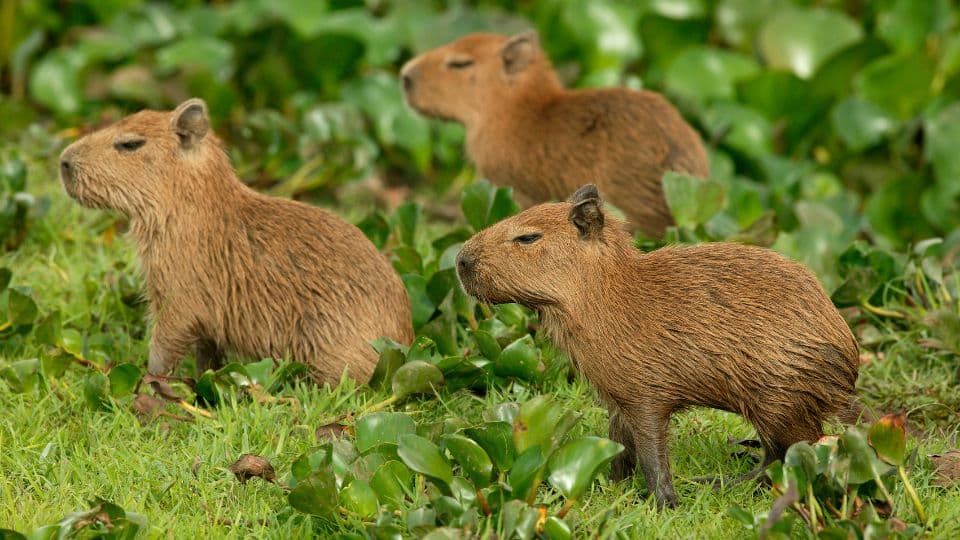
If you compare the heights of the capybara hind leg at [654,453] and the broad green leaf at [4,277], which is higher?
the broad green leaf at [4,277]

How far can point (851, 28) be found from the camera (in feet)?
28.3

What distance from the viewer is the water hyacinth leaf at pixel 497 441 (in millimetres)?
3867

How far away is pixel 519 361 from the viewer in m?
4.88

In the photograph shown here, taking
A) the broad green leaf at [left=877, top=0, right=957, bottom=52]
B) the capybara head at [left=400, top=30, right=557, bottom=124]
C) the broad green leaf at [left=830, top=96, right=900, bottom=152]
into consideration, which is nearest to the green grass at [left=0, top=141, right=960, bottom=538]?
the capybara head at [left=400, top=30, right=557, bottom=124]

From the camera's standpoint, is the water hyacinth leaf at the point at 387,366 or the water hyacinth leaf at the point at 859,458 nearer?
the water hyacinth leaf at the point at 859,458

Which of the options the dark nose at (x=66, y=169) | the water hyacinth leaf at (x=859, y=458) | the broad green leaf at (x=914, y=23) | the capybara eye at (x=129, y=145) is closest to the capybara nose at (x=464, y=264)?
the water hyacinth leaf at (x=859, y=458)

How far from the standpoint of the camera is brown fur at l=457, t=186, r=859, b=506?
4.13m

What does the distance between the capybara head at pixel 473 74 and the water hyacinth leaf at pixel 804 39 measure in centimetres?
190

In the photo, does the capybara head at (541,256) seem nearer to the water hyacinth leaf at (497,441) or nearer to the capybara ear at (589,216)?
the capybara ear at (589,216)

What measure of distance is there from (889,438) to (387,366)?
72.3 inches

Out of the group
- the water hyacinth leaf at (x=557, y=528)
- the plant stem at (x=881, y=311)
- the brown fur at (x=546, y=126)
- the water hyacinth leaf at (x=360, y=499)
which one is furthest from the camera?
the brown fur at (x=546, y=126)

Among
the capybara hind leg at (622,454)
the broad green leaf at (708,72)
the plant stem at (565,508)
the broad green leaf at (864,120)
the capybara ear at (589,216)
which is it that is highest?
the capybara ear at (589,216)

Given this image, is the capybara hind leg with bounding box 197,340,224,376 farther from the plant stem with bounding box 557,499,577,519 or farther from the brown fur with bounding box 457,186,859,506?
the plant stem with bounding box 557,499,577,519

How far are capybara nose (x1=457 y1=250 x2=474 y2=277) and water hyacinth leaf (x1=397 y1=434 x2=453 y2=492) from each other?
693 mm
